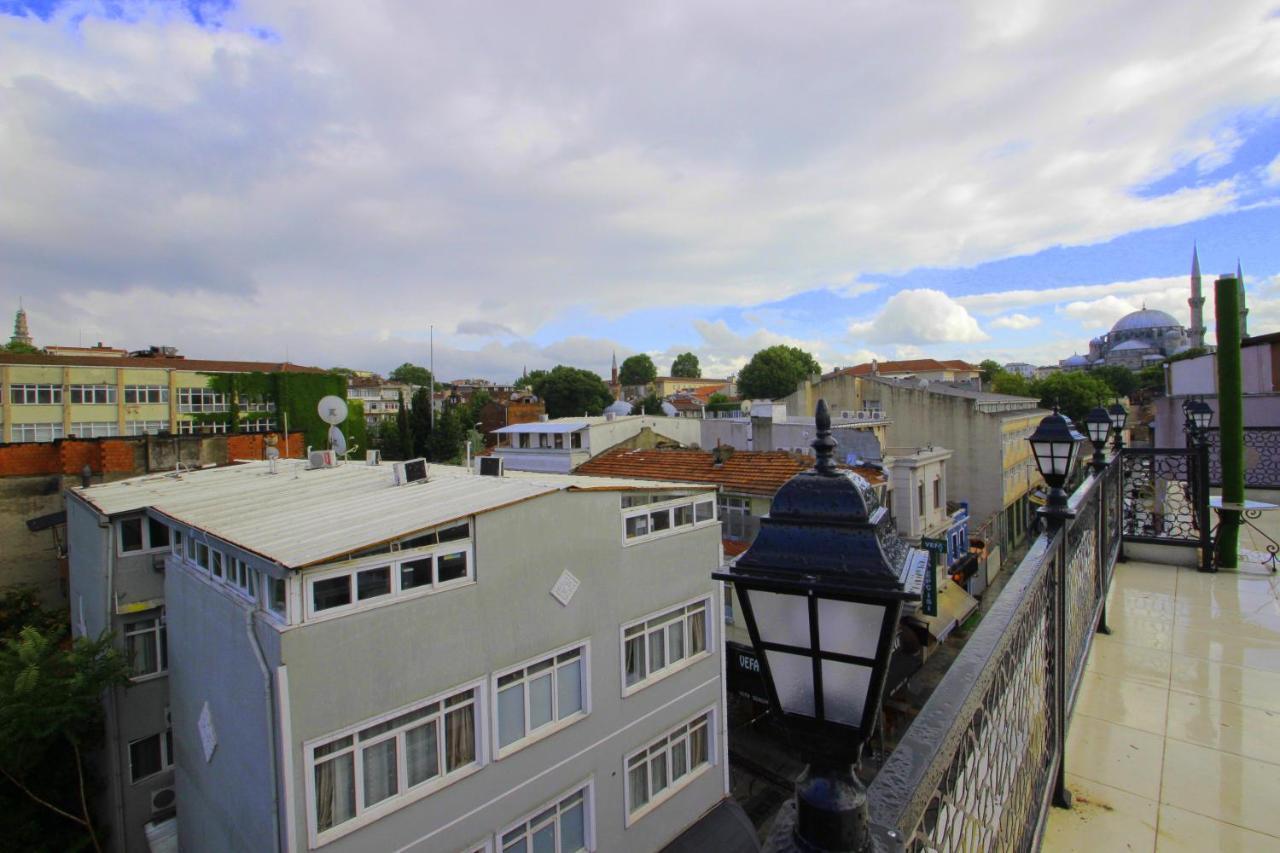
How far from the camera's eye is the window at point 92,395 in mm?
32250

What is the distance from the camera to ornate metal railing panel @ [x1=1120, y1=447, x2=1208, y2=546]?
742 centimetres

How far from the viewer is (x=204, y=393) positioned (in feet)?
117

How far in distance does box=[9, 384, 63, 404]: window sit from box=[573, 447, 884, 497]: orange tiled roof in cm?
2939

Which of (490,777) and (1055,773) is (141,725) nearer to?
(490,777)

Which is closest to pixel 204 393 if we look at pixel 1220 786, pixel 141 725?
pixel 141 725

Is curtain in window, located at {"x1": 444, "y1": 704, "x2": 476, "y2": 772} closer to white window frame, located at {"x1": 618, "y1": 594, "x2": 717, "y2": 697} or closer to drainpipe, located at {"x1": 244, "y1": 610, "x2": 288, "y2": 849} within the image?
drainpipe, located at {"x1": 244, "y1": 610, "x2": 288, "y2": 849}

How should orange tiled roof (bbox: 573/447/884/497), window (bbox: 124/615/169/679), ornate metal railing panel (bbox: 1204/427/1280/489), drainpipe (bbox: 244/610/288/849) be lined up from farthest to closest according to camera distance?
orange tiled roof (bbox: 573/447/884/497) < window (bbox: 124/615/169/679) < ornate metal railing panel (bbox: 1204/427/1280/489) < drainpipe (bbox: 244/610/288/849)

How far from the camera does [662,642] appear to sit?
38.6ft

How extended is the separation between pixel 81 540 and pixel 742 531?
1678 centimetres

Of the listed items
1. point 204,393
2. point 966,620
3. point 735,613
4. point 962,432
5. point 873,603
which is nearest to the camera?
point 873,603

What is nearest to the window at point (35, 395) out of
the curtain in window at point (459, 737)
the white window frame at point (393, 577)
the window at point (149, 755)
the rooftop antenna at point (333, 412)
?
the rooftop antenna at point (333, 412)

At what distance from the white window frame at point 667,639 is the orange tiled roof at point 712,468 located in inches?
218

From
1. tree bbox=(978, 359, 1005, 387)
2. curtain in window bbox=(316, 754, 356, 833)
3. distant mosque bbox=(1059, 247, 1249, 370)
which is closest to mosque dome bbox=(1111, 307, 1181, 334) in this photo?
distant mosque bbox=(1059, 247, 1249, 370)

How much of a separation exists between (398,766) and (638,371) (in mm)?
93999
